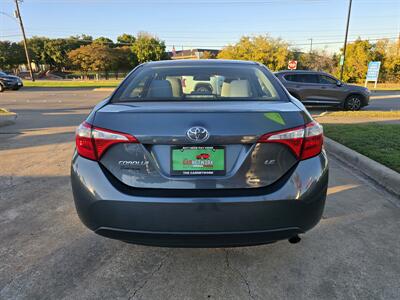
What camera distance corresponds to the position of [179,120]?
1929 millimetres

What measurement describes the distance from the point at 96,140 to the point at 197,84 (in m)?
1.57

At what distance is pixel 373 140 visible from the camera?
241 inches

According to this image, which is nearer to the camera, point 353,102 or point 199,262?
point 199,262

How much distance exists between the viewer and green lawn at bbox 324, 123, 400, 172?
16.1 feet

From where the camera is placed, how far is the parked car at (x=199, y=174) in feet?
6.30

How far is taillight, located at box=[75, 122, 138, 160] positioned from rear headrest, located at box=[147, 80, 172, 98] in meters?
0.67

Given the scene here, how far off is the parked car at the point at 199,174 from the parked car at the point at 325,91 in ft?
38.6

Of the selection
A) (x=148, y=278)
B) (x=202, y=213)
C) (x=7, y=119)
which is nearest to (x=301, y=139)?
(x=202, y=213)

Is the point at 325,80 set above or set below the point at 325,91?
above

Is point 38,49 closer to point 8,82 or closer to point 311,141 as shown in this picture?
point 8,82

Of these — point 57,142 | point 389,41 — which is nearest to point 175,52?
point 389,41

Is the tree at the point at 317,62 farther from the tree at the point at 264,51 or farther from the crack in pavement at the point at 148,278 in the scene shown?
the crack in pavement at the point at 148,278

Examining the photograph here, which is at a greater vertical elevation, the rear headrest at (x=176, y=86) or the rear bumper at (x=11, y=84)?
the rear headrest at (x=176, y=86)

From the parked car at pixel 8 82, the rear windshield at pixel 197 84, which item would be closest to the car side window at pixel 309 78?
the rear windshield at pixel 197 84
